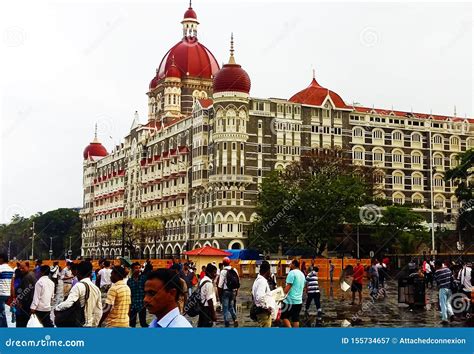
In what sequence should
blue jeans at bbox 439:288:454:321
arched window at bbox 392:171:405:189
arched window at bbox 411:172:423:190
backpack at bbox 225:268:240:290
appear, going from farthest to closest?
arched window at bbox 411:172:423:190 < arched window at bbox 392:171:405:189 < blue jeans at bbox 439:288:454:321 < backpack at bbox 225:268:240:290

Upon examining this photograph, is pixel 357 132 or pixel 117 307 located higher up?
pixel 357 132

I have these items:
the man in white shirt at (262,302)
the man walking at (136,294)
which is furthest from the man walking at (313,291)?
the man in white shirt at (262,302)

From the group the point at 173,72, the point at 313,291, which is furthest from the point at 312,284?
the point at 173,72

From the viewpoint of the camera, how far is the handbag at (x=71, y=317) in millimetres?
8922

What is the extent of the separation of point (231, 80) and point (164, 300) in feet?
183

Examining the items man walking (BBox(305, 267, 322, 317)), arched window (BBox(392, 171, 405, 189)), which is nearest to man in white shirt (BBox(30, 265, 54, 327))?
man walking (BBox(305, 267, 322, 317))

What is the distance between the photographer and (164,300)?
4.98 meters

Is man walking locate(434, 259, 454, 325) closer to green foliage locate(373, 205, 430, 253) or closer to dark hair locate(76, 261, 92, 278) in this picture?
dark hair locate(76, 261, 92, 278)

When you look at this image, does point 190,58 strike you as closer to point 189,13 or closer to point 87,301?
point 189,13

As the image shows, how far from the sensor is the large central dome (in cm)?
7600

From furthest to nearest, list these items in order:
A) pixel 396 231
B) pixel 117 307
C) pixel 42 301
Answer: pixel 396 231 → pixel 42 301 → pixel 117 307

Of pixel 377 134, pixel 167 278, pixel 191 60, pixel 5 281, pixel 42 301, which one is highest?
pixel 191 60

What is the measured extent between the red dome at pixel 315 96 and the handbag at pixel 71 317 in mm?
58698

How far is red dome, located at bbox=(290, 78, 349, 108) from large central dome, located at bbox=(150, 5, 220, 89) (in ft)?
43.8
